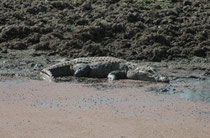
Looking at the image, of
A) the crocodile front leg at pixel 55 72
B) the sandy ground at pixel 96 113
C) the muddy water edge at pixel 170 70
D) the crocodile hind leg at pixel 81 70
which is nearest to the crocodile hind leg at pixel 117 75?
the muddy water edge at pixel 170 70

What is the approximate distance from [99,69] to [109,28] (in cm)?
344

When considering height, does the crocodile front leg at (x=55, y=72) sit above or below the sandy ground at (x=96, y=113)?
below

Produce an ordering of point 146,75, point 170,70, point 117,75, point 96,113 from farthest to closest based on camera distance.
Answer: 1. point 170,70
2. point 117,75
3. point 146,75
4. point 96,113

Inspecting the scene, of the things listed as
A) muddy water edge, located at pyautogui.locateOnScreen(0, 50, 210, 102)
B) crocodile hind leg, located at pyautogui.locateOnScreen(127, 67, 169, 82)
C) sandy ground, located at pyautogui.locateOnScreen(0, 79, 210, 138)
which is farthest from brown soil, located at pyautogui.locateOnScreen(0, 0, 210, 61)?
sandy ground, located at pyautogui.locateOnScreen(0, 79, 210, 138)

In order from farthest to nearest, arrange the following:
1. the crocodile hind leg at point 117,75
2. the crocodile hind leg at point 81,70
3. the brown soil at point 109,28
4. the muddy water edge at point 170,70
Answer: the brown soil at point 109,28, the crocodile hind leg at point 81,70, the crocodile hind leg at point 117,75, the muddy water edge at point 170,70

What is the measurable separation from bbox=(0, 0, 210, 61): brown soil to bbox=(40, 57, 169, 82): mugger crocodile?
5.08 feet

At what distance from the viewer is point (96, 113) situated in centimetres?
778

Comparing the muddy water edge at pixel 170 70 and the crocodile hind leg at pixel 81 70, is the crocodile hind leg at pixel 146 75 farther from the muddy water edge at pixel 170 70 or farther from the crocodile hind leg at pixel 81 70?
the crocodile hind leg at pixel 81 70

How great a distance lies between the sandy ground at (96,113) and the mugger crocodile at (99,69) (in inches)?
48.4

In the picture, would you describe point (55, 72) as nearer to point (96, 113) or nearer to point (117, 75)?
point (117, 75)

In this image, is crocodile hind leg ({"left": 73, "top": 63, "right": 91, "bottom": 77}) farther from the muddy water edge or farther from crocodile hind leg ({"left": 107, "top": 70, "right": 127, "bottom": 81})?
crocodile hind leg ({"left": 107, "top": 70, "right": 127, "bottom": 81})

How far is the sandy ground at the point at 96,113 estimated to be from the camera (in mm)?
6762

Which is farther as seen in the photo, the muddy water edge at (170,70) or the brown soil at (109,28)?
the brown soil at (109,28)

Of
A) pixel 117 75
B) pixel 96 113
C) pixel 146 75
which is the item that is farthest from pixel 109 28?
pixel 96 113
